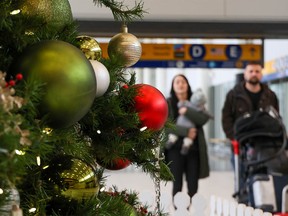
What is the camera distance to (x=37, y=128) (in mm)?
1129

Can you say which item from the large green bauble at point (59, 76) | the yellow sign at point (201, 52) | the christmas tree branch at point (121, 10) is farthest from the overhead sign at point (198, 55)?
the large green bauble at point (59, 76)

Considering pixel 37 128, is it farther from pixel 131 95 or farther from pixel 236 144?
pixel 236 144

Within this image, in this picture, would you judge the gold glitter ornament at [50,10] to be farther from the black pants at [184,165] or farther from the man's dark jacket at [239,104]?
the man's dark jacket at [239,104]

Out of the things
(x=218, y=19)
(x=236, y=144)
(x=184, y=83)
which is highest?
(x=218, y=19)

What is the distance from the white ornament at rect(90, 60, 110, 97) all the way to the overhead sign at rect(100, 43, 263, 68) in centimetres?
551

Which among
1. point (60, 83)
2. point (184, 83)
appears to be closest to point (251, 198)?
point (184, 83)

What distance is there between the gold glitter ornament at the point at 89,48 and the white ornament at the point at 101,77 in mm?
79

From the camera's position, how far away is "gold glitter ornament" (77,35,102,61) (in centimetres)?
158

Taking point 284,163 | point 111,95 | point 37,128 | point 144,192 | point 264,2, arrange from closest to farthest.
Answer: point 37,128, point 111,95, point 144,192, point 284,163, point 264,2

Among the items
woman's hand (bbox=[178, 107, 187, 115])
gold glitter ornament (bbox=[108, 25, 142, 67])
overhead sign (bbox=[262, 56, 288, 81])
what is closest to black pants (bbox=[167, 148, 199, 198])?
woman's hand (bbox=[178, 107, 187, 115])

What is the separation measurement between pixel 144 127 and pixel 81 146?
34cm

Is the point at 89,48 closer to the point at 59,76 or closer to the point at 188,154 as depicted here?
the point at 59,76

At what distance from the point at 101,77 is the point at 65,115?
29 centimetres

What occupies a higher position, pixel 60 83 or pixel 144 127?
pixel 60 83
